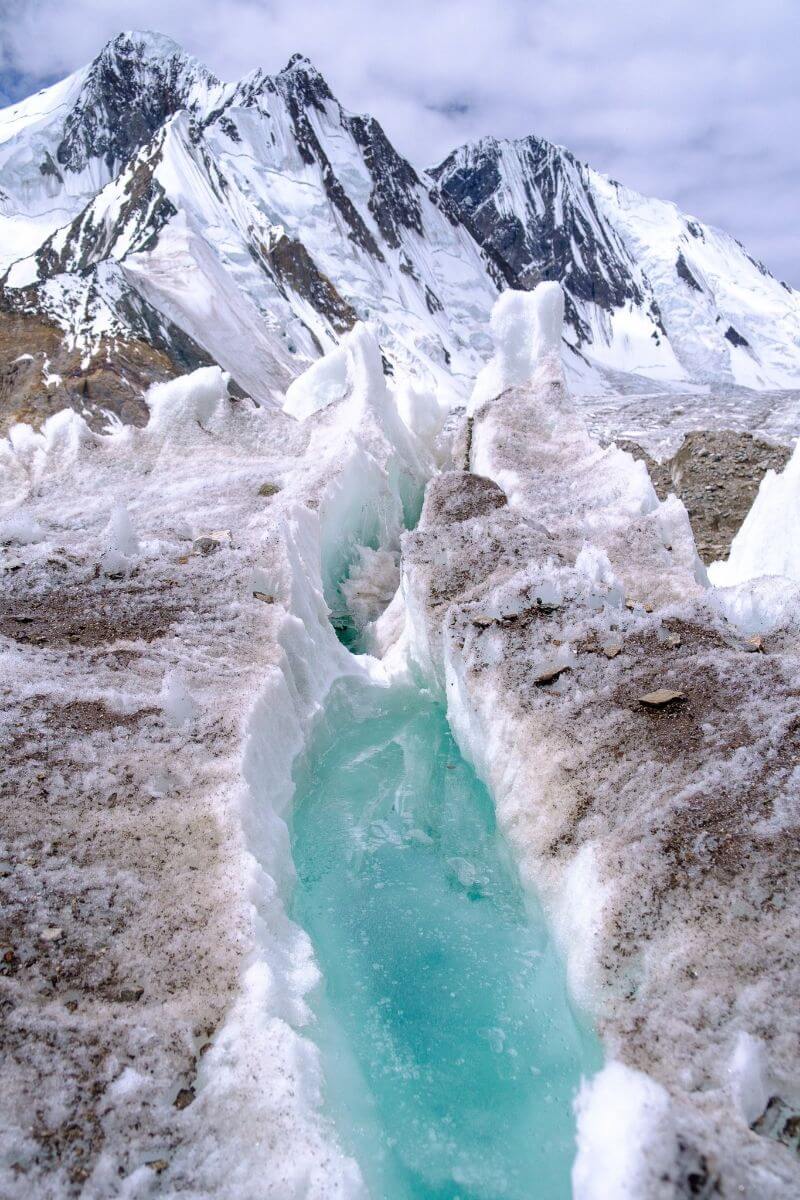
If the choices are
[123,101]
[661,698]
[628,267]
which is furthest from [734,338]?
[661,698]

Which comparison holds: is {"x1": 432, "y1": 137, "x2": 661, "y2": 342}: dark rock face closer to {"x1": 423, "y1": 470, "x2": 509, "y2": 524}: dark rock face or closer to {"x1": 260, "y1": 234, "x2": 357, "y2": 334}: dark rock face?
{"x1": 260, "y1": 234, "x2": 357, "y2": 334}: dark rock face

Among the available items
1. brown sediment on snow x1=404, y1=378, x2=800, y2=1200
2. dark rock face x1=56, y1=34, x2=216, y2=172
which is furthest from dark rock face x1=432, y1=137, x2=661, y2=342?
brown sediment on snow x1=404, y1=378, x2=800, y2=1200

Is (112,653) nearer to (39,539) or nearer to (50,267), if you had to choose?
(39,539)

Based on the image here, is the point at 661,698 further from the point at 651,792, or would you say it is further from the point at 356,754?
the point at 356,754

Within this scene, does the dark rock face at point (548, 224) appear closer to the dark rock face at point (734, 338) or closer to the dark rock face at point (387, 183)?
the dark rock face at point (734, 338)

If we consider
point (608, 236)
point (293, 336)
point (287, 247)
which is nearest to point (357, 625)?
point (293, 336)
